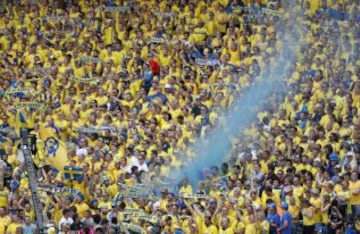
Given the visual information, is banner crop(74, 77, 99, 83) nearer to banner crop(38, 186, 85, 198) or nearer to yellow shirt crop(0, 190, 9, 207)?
banner crop(38, 186, 85, 198)

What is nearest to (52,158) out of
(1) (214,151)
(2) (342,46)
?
(1) (214,151)

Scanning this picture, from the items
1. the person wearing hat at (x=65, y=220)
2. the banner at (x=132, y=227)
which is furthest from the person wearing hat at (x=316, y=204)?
the person wearing hat at (x=65, y=220)

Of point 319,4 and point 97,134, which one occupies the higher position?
point 319,4

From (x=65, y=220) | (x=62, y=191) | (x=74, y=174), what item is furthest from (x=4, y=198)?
(x=65, y=220)

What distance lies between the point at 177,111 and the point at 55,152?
2.37m

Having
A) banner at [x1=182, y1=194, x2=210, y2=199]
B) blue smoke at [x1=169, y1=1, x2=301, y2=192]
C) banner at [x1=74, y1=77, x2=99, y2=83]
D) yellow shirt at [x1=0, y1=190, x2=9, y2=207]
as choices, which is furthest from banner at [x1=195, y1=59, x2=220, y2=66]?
→ yellow shirt at [x1=0, y1=190, x2=9, y2=207]

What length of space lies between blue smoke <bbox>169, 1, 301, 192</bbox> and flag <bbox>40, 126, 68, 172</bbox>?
2.48 meters

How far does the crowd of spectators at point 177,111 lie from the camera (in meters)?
22.8

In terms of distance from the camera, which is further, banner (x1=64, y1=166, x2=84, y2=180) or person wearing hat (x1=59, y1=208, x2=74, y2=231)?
banner (x1=64, y1=166, x2=84, y2=180)

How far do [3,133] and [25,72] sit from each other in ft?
8.70

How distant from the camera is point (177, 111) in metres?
26.7

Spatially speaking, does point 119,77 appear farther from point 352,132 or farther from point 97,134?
point 352,132

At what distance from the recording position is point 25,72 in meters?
29.9

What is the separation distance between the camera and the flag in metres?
26.1
